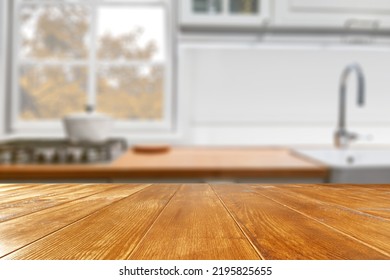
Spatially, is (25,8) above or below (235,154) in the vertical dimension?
above

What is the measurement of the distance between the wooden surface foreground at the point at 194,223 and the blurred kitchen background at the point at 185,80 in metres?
1.26

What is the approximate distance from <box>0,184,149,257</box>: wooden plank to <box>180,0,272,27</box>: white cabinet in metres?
1.39

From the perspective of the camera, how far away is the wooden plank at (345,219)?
0.41 m

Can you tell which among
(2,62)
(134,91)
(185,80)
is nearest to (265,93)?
(185,80)

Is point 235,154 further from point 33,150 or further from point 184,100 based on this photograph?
point 33,150

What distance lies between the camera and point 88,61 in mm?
2434

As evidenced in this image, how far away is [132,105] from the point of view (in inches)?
98.1

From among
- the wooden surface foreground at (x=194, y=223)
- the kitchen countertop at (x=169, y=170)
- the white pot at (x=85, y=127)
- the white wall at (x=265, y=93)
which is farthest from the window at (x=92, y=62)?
the wooden surface foreground at (x=194, y=223)

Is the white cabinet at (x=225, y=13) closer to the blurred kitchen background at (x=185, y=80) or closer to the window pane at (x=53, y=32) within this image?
the blurred kitchen background at (x=185, y=80)

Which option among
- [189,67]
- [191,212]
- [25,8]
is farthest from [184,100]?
[191,212]

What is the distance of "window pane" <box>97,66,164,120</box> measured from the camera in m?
2.46

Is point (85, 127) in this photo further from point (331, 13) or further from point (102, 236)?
point (102, 236)

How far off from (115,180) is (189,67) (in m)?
1.08

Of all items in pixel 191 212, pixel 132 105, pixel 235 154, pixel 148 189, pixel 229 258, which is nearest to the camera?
pixel 229 258
